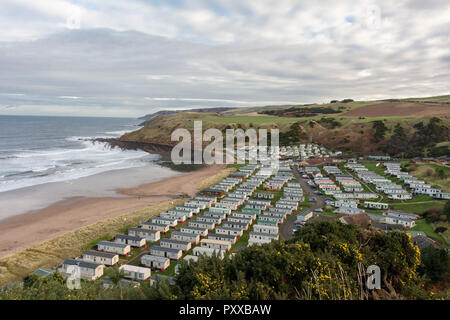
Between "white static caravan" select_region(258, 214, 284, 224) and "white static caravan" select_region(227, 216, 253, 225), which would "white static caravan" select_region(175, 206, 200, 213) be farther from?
"white static caravan" select_region(258, 214, 284, 224)

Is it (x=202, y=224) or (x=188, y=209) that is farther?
(x=188, y=209)

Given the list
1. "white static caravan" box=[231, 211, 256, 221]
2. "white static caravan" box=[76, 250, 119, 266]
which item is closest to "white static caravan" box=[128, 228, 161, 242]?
"white static caravan" box=[76, 250, 119, 266]

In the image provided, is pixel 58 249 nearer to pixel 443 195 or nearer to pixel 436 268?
pixel 436 268

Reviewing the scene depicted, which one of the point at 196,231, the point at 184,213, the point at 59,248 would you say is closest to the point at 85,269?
the point at 59,248

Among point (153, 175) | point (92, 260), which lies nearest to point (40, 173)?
point (153, 175)

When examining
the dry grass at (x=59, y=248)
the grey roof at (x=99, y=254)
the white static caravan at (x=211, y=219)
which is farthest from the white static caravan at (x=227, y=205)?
the grey roof at (x=99, y=254)

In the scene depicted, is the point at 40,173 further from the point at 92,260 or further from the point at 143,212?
the point at 92,260
